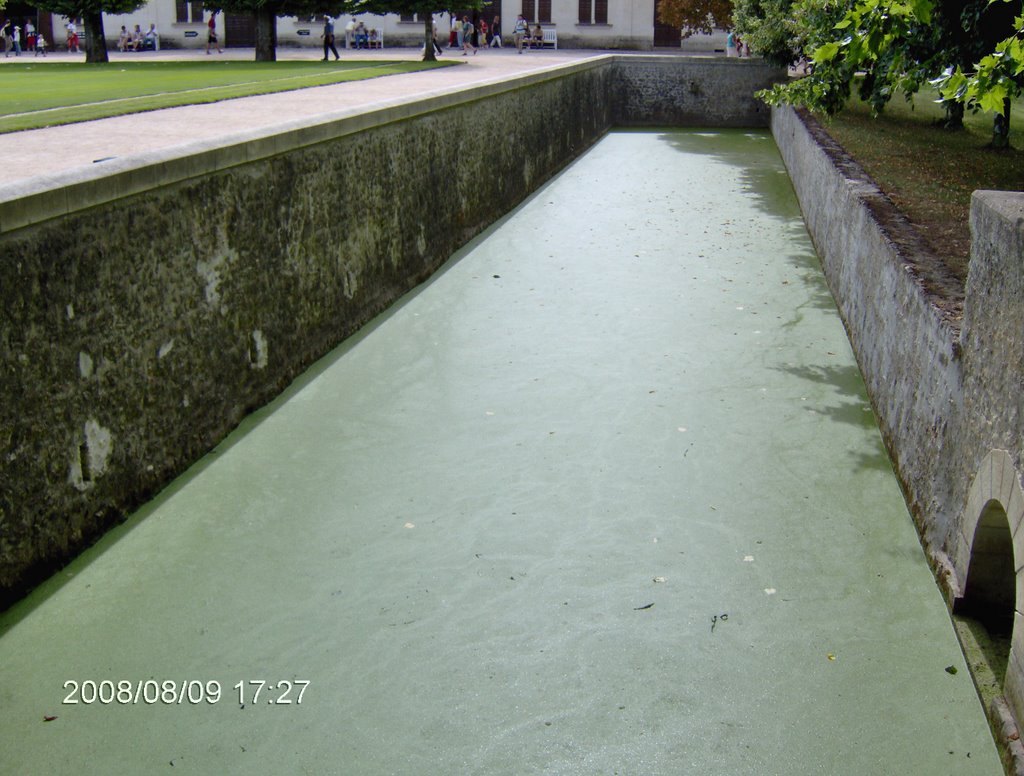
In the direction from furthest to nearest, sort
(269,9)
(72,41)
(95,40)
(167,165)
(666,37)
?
(666,37), (72,41), (95,40), (269,9), (167,165)

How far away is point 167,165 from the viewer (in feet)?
22.2

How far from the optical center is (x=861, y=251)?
936cm

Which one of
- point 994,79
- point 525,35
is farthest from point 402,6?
point 994,79

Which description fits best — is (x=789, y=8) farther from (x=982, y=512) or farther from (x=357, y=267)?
(x=982, y=512)

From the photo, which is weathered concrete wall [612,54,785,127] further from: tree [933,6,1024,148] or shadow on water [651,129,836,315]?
tree [933,6,1024,148]

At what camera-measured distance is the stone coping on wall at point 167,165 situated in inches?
218

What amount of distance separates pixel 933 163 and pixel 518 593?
35.5 feet

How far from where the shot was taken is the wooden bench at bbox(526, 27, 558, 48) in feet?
158

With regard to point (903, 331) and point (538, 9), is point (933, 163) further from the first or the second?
point (538, 9)

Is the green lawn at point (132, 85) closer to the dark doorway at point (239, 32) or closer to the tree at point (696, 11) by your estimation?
the tree at point (696, 11)

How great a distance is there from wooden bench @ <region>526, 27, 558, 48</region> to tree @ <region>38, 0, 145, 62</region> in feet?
61.5

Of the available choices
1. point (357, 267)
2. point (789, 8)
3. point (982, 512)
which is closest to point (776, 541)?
point (982, 512)

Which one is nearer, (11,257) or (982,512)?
(982,512)

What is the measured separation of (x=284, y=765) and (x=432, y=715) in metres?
0.62
